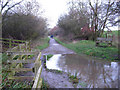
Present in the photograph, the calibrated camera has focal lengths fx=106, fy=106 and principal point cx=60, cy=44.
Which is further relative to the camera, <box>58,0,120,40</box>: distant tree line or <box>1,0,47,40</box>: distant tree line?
<box>58,0,120,40</box>: distant tree line

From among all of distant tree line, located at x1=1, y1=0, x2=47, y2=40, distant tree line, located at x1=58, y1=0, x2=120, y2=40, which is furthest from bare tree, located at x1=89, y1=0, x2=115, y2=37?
distant tree line, located at x1=1, y1=0, x2=47, y2=40

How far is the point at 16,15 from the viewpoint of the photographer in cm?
1182

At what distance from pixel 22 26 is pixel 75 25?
11.8 m

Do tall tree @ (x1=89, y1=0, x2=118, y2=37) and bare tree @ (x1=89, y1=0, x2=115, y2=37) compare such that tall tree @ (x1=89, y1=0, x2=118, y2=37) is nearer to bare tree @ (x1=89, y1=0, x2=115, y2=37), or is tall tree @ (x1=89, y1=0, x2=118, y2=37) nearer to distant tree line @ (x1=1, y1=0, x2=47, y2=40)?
bare tree @ (x1=89, y1=0, x2=115, y2=37)

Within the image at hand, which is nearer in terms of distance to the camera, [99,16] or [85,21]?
[99,16]

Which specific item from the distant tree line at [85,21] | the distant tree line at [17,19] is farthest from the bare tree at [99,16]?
the distant tree line at [17,19]

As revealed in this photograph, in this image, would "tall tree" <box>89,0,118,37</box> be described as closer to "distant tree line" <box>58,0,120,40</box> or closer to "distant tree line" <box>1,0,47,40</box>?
"distant tree line" <box>58,0,120,40</box>

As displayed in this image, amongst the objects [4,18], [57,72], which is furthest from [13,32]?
[57,72]

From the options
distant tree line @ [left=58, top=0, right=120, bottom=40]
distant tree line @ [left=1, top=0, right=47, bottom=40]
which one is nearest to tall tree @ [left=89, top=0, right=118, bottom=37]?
distant tree line @ [left=58, top=0, right=120, bottom=40]

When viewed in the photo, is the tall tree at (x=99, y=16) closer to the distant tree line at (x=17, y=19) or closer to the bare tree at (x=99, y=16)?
the bare tree at (x=99, y=16)

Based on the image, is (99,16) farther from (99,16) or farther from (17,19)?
(17,19)

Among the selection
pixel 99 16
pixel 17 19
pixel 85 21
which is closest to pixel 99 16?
pixel 99 16

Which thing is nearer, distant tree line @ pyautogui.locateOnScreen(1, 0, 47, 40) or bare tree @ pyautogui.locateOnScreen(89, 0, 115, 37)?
distant tree line @ pyautogui.locateOnScreen(1, 0, 47, 40)

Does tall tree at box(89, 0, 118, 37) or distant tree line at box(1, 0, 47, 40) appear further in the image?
tall tree at box(89, 0, 118, 37)
